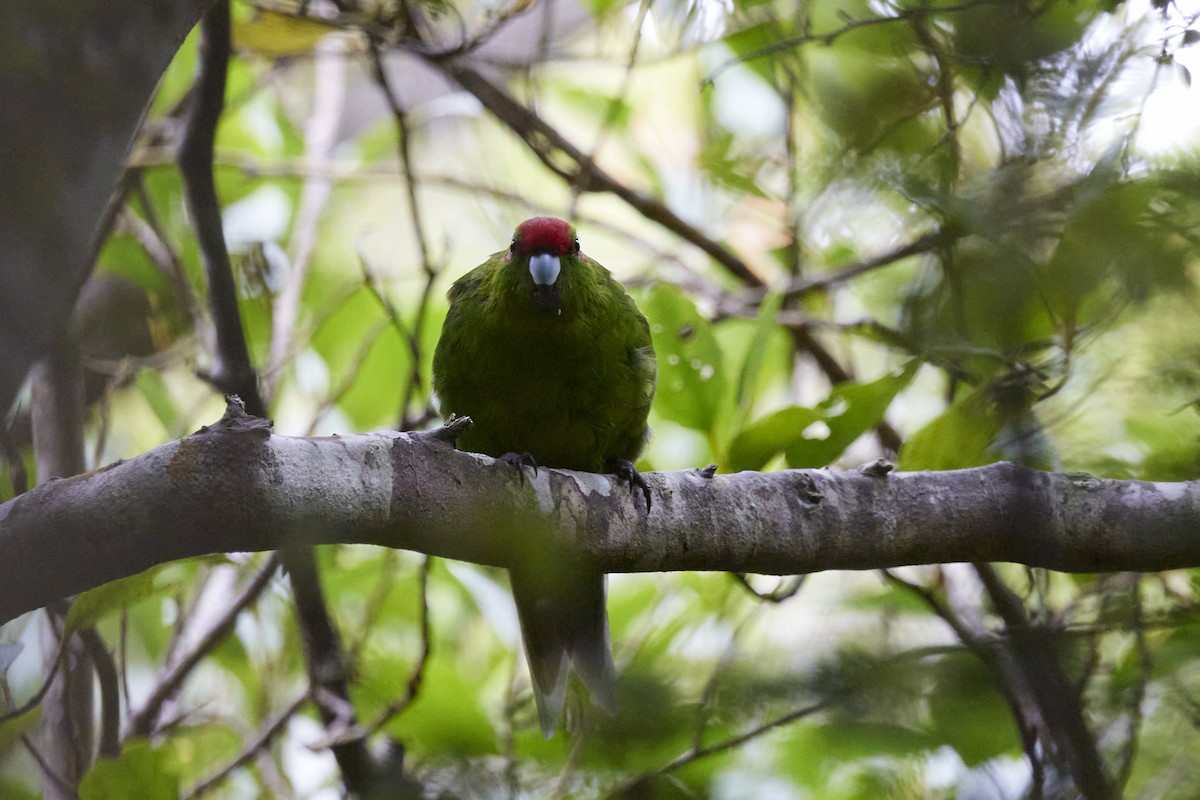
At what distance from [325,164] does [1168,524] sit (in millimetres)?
3187

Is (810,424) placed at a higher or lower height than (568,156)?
lower

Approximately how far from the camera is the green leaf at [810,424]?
2312 mm

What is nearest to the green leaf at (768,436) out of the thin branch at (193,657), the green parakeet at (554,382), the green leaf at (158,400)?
the green parakeet at (554,382)

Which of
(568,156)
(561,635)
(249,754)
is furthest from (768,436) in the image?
(568,156)

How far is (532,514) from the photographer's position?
200 centimetres

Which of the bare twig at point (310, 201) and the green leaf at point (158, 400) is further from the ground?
the bare twig at point (310, 201)

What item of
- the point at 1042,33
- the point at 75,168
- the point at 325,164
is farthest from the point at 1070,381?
the point at 325,164

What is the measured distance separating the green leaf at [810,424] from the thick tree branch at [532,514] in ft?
0.49

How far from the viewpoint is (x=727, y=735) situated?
219 centimetres

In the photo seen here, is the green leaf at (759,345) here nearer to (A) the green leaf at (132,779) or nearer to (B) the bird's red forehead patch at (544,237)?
(B) the bird's red forehead patch at (544,237)

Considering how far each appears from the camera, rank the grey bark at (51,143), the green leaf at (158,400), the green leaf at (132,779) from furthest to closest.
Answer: the green leaf at (158,400), the green leaf at (132,779), the grey bark at (51,143)

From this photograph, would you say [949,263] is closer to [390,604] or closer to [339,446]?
[339,446]

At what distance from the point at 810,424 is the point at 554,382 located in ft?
2.44

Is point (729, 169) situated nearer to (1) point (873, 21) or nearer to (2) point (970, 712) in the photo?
(1) point (873, 21)
